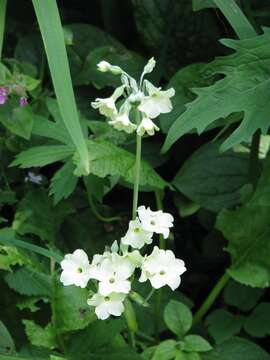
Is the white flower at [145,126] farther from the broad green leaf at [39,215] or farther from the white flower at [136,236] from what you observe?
the broad green leaf at [39,215]

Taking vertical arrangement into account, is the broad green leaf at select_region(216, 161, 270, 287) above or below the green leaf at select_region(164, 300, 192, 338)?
above

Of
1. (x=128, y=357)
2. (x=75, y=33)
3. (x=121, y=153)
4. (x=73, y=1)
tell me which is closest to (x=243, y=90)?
(x=121, y=153)

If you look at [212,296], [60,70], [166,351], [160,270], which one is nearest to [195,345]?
[166,351]

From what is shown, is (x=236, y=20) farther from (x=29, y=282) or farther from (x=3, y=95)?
(x=29, y=282)

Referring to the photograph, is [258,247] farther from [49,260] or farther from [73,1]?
[73,1]

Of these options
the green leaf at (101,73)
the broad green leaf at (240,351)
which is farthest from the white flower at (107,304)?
the green leaf at (101,73)

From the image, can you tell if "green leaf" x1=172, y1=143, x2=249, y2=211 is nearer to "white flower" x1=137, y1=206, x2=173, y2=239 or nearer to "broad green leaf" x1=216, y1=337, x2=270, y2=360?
"broad green leaf" x1=216, y1=337, x2=270, y2=360

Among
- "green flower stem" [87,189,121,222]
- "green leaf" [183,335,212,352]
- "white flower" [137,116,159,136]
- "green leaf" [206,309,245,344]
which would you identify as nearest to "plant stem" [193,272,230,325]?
"green leaf" [206,309,245,344]
